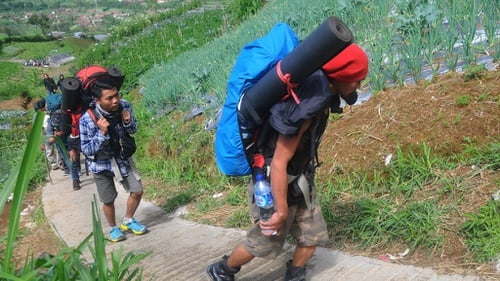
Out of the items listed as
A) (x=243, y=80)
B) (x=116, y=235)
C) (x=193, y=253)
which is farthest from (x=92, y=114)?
(x=243, y=80)

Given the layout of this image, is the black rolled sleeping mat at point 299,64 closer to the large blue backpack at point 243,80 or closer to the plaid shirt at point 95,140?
the large blue backpack at point 243,80

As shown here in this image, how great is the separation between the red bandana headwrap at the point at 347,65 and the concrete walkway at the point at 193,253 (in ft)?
4.03

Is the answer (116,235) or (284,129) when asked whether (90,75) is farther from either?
(284,129)

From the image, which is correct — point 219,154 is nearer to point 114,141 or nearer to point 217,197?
point 114,141

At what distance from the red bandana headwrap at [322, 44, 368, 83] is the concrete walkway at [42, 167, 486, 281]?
4.03 feet

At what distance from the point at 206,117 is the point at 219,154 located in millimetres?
3717

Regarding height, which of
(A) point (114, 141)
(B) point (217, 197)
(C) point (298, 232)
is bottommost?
(B) point (217, 197)

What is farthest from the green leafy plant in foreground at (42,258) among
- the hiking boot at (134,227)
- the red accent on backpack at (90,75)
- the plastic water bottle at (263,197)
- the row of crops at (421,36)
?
the row of crops at (421,36)

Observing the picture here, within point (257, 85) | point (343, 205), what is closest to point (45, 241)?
point (343, 205)

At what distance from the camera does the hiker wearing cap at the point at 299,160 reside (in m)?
2.50

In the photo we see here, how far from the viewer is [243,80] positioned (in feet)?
8.68

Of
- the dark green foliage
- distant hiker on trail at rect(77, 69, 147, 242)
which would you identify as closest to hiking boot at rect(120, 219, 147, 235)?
distant hiker on trail at rect(77, 69, 147, 242)

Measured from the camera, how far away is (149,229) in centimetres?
492

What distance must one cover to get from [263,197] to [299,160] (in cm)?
30
